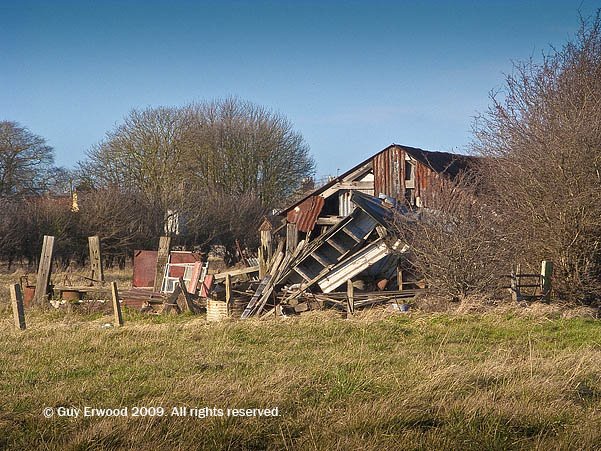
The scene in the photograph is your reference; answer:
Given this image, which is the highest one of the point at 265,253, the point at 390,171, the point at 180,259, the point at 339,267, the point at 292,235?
the point at 390,171

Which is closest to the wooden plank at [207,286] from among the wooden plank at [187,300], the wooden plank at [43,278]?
the wooden plank at [187,300]

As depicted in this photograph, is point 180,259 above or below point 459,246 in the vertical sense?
below

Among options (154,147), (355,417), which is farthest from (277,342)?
(154,147)

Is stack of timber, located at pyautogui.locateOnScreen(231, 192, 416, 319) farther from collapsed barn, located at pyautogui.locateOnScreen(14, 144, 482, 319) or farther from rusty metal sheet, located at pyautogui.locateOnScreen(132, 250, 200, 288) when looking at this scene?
rusty metal sheet, located at pyautogui.locateOnScreen(132, 250, 200, 288)

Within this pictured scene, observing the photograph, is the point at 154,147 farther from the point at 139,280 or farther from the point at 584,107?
the point at 584,107

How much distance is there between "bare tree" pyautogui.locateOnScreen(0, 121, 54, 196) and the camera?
39.3 metres

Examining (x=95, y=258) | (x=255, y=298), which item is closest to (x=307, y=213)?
(x=95, y=258)

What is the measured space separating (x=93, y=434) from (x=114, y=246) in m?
26.5

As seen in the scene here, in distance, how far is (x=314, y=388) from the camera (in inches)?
279

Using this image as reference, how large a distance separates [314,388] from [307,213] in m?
20.8

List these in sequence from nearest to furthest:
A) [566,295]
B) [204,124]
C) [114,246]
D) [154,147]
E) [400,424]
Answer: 1. [400,424]
2. [566,295]
3. [114,246]
4. [154,147]
5. [204,124]

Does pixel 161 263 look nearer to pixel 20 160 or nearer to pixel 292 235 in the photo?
pixel 292 235

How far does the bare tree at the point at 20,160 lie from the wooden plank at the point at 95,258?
67.5 ft

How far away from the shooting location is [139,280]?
19516mm
